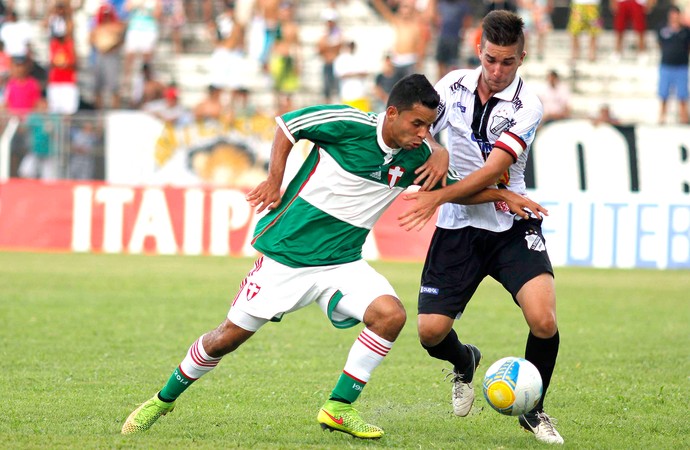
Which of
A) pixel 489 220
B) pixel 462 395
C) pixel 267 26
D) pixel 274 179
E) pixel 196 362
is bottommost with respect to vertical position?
pixel 462 395

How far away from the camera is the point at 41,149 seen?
19.8 m

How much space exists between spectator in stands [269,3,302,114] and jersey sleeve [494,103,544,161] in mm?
16290

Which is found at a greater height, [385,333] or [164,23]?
[164,23]

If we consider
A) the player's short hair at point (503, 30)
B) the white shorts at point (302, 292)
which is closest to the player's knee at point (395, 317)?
the white shorts at point (302, 292)

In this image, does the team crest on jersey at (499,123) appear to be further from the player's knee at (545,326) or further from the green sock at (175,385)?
the green sock at (175,385)

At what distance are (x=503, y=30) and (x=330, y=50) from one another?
1681 centimetres

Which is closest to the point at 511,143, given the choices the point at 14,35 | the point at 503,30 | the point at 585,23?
the point at 503,30

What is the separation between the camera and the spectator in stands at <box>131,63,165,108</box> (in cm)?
2272

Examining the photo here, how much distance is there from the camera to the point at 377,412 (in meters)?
7.42

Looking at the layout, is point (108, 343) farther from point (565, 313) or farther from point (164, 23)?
point (164, 23)

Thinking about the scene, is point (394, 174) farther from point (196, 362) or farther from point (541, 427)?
point (541, 427)

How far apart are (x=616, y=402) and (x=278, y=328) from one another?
4.84m

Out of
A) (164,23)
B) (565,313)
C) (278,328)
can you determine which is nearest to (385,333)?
(278,328)

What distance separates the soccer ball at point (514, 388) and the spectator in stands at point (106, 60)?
59.8ft
